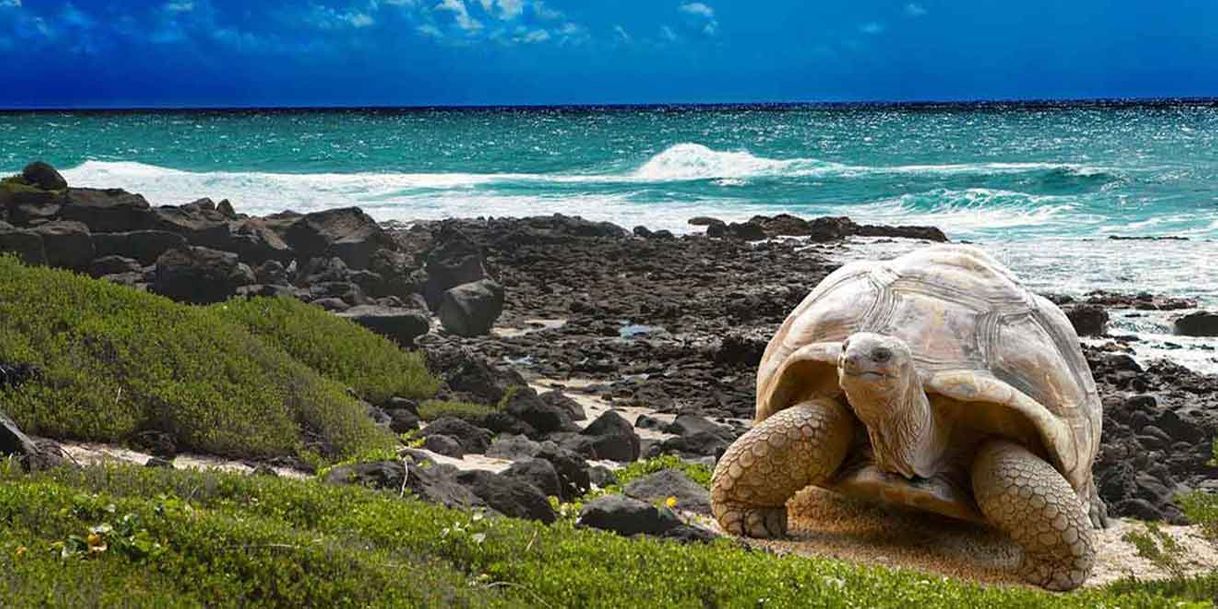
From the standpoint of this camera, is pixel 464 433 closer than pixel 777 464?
No

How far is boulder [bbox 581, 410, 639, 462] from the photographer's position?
11766 millimetres

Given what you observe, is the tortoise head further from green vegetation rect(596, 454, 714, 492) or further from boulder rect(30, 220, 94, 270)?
boulder rect(30, 220, 94, 270)

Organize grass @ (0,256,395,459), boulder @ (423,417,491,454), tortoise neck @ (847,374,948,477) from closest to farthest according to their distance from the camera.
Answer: tortoise neck @ (847,374,948,477)
grass @ (0,256,395,459)
boulder @ (423,417,491,454)

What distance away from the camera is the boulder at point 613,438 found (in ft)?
38.6

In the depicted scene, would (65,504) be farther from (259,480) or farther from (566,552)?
(566,552)

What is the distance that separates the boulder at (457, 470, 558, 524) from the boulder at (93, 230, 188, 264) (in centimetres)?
1587

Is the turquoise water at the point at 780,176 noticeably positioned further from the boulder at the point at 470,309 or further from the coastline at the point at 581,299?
the boulder at the point at 470,309

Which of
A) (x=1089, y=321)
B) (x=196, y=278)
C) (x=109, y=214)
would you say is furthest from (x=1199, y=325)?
(x=109, y=214)

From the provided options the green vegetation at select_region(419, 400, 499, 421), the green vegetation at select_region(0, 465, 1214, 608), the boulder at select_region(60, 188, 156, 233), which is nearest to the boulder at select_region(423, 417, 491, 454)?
the green vegetation at select_region(419, 400, 499, 421)

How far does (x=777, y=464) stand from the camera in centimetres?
847

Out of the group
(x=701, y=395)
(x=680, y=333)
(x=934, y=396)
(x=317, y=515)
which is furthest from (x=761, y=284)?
(x=317, y=515)

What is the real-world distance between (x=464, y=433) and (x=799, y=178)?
4405 cm

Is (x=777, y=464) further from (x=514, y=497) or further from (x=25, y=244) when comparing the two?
(x=25, y=244)

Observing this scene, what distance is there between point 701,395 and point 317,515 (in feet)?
28.7
